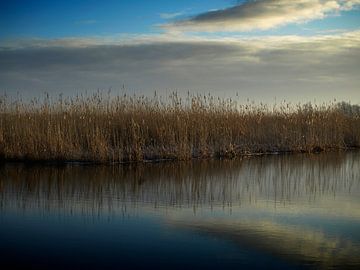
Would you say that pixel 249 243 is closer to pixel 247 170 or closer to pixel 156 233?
pixel 156 233

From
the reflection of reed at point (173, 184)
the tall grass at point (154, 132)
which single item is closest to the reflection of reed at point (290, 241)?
the reflection of reed at point (173, 184)

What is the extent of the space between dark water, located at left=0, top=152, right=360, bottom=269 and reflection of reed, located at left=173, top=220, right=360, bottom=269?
0.01 meters

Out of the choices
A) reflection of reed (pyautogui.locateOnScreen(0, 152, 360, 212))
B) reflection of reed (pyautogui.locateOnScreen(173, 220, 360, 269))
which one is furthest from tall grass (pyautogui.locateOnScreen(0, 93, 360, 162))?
reflection of reed (pyautogui.locateOnScreen(173, 220, 360, 269))

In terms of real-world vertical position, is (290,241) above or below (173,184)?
below

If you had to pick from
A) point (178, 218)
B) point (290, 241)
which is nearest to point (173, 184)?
point (178, 218)

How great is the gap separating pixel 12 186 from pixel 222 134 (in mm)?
7008

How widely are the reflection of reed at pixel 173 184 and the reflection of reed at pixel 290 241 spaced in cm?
132

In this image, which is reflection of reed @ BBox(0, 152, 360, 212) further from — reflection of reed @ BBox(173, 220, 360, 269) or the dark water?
reflection of reed @ BBox(173, 220, 360, 269)

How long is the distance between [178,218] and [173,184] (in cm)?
256

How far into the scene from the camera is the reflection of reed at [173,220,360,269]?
4.41 m

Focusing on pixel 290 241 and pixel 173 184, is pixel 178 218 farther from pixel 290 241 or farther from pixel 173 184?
pixel 173 184

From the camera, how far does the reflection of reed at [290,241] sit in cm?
441

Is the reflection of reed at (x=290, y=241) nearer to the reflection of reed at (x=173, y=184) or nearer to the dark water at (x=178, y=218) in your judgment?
the dark water at (x=178, y=218)

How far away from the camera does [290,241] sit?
16.5 feet
